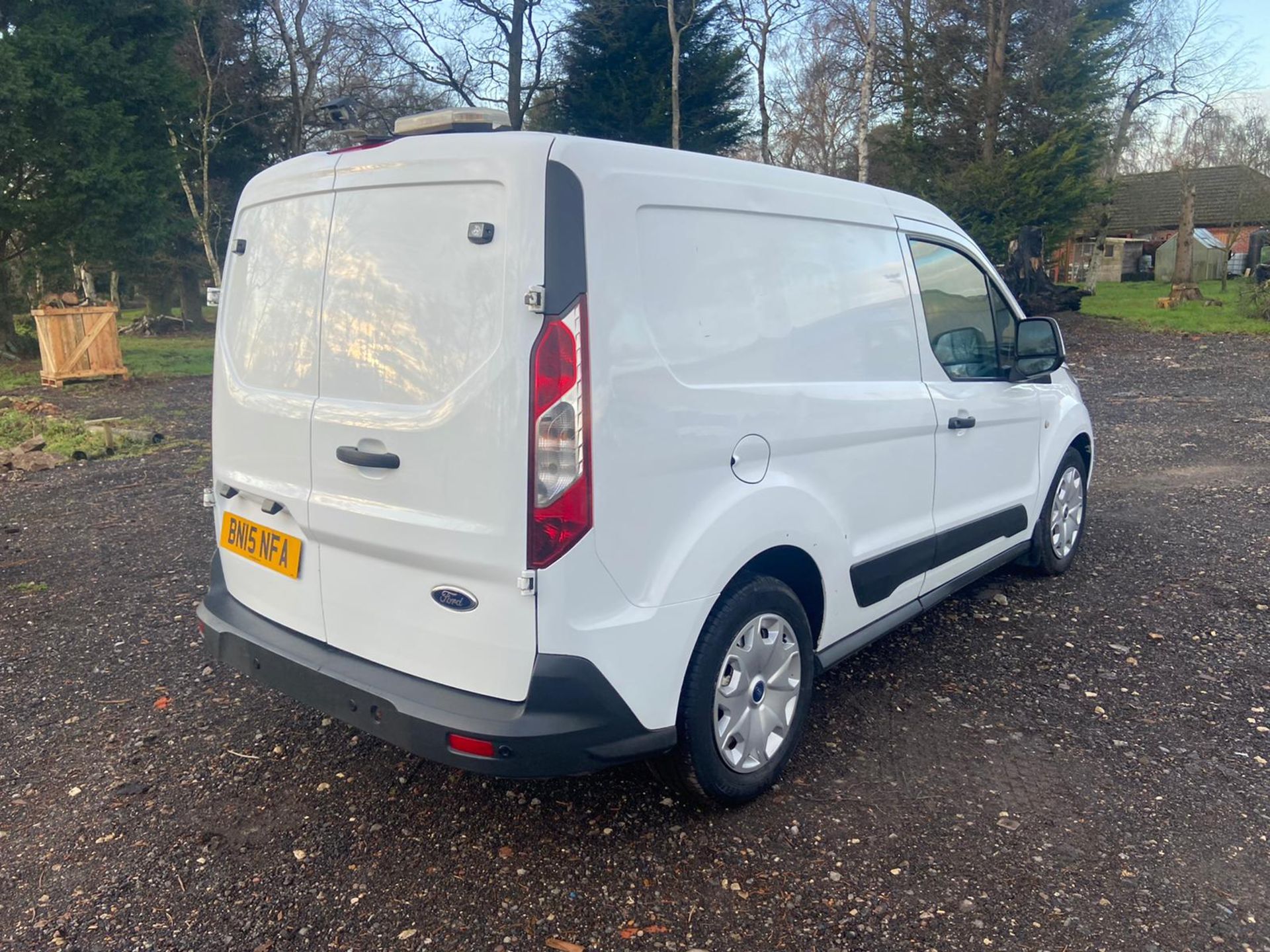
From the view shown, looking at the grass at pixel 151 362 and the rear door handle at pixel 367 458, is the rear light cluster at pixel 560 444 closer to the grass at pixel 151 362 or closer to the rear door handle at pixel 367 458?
the rear door handle at pixel 367 458

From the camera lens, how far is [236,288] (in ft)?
10.6

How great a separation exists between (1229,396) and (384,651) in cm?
1255

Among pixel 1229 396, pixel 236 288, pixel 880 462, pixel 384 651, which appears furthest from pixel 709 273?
pixel 1229 396

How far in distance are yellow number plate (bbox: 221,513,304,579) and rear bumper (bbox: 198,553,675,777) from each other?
33cm

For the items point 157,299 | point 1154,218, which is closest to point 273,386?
point 157,299

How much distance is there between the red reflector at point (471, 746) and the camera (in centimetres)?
244

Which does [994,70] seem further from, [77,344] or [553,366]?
[553,366]

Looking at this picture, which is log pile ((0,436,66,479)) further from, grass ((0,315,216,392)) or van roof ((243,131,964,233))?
van roof ((243,131,964,233))

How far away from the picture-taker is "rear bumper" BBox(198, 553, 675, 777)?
7.97 ft

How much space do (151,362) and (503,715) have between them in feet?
61.2

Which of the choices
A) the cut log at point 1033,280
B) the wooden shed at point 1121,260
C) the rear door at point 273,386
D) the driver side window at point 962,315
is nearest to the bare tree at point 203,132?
the cut log at point 1033,280

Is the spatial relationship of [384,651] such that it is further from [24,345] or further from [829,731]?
[24,345]

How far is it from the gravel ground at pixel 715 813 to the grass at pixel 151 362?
12.4 m

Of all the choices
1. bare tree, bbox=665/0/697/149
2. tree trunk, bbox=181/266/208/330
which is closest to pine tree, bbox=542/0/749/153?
bare tree, bbox=665/0/697/149
